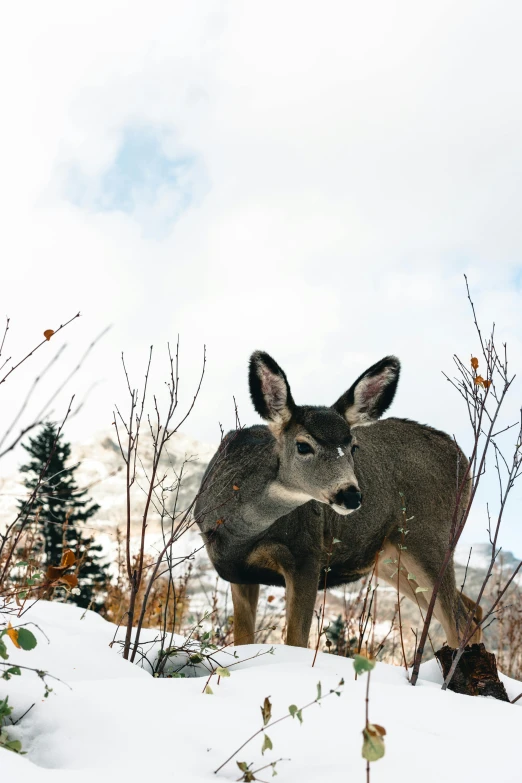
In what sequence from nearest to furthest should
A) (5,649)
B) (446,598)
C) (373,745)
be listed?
(373,745)
(5,649)
(446,598)

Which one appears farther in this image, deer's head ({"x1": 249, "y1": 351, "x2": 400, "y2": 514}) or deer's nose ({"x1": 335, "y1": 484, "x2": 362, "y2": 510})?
deer's head ({"x1": 249, "y1": 351, "x2": 400, "y2": 514})

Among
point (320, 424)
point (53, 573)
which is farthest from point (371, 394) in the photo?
point (53, 573)

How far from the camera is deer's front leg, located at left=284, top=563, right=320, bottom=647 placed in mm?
5270

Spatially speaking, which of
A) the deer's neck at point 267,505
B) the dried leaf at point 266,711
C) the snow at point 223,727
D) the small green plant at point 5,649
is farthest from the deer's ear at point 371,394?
the small green plant at point 5,649

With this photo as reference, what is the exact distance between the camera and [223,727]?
2514mm

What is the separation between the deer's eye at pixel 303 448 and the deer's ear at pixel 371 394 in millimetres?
527

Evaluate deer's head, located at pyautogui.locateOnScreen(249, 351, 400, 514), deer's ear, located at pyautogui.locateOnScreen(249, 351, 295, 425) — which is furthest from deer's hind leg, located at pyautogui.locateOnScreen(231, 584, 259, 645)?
deer's ear, located at pyautogui.locateOnScreen(249, 351, 295, 425)

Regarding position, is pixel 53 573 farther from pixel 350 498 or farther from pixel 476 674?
pixel 350 498

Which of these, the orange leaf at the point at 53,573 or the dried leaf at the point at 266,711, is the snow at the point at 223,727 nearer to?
the dried leaf at the point at 266,711

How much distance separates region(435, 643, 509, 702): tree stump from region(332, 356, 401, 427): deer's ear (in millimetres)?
2303

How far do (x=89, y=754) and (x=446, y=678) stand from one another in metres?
2.06

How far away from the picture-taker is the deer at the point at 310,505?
5.38 m

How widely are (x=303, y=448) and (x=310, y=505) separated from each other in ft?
1.89

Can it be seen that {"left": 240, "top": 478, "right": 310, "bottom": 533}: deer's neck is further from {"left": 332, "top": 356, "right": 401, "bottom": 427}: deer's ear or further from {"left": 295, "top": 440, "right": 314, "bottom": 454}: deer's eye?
{"left": 332, "top": 356, "right": 401, "bottom": 427}: deer's ear
